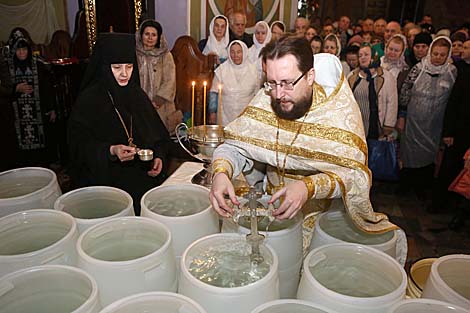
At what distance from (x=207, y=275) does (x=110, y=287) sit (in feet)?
0.72

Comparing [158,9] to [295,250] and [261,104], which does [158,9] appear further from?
[295,250]

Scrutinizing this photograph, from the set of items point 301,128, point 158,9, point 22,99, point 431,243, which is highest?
point 158,9

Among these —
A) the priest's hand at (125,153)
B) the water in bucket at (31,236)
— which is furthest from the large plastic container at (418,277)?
the priest's hand at (125,153)

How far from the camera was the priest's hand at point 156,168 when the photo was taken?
2.40 meters

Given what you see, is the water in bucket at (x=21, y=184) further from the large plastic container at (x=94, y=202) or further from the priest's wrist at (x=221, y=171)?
the priest's wrist at (x=221, y=171)

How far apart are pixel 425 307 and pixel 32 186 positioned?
1.25 meters

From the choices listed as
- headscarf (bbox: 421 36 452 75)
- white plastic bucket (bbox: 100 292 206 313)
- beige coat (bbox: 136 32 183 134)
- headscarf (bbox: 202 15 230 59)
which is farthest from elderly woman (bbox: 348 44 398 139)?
white plastic bucket (bbox: 100 292 206 313)

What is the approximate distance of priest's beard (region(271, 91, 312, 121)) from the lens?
4.55 feet

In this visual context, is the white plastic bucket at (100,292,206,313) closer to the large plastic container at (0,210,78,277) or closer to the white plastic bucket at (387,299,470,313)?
the large plastic container at (0,210,78,277)

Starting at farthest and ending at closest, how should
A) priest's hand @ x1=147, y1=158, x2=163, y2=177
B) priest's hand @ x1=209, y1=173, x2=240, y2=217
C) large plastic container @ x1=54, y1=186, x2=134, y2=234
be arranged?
priest's hand @ x1=147, y1=158, x2=163, y2=177 < large plastic container @ x1=54, y1=186, x2=134, y2=234 < priest's hand @ x1=209, y1=173, x2=240, y2=217

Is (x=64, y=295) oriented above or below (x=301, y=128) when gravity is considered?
below

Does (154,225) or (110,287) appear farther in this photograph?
(154,225)

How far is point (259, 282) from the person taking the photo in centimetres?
84

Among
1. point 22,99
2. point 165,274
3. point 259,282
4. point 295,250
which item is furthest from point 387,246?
point 22,99
